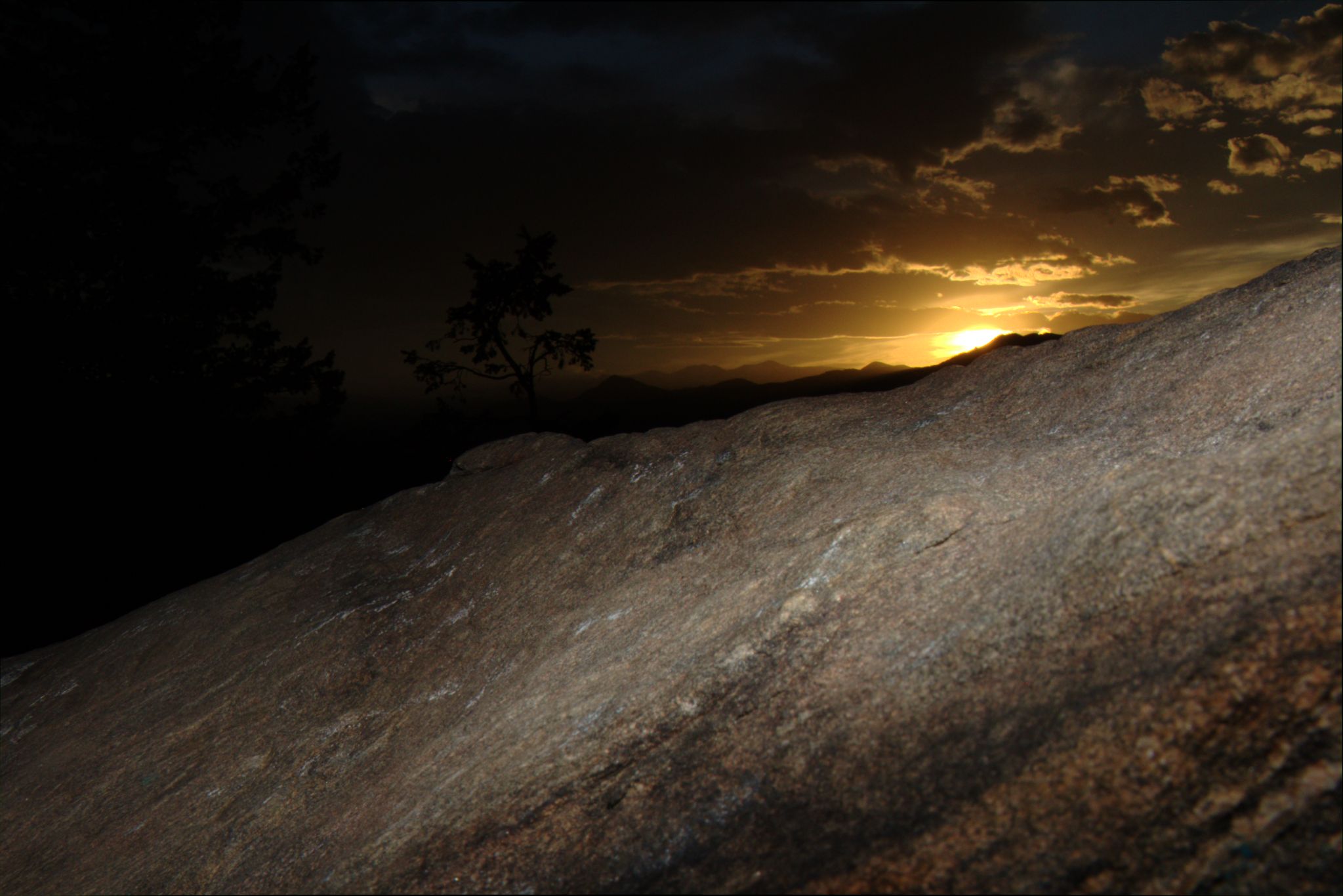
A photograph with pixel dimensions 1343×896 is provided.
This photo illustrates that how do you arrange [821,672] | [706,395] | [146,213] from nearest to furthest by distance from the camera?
[821,672] < [146,213] < [706,395]

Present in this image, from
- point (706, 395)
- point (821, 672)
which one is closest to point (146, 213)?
point (821, 672)

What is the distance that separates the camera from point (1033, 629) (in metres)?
3.39

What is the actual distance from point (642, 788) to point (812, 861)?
3.11 ft

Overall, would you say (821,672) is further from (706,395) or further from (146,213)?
(706,395)

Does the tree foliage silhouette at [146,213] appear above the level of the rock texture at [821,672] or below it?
above

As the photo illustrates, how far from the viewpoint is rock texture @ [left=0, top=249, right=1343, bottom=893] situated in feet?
9.04

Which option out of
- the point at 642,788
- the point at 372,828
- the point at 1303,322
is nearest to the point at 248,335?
the point at 372,828

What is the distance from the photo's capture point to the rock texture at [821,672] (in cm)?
275

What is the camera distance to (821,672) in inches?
148

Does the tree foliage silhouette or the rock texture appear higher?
the tree foliage silhouette

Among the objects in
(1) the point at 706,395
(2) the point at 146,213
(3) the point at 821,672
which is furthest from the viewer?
(1) the point at 706,395

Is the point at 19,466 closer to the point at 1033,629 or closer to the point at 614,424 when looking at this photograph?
the point at 614,424

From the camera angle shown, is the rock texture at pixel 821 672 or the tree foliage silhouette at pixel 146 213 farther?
the tree foliage silhouette at pixel 146 213

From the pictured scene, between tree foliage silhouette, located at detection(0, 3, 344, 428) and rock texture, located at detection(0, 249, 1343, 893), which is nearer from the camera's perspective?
rock texture, located at detection(0, 249, 1343, 893)
